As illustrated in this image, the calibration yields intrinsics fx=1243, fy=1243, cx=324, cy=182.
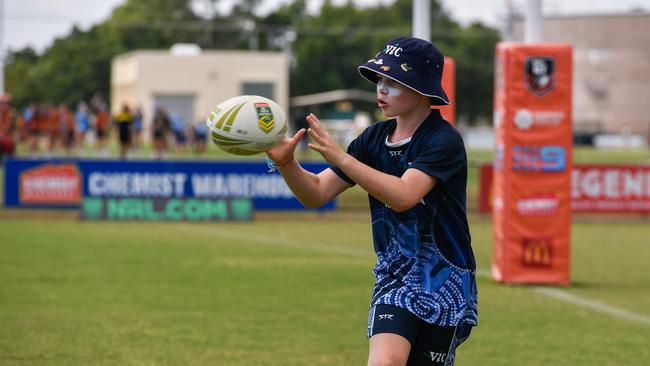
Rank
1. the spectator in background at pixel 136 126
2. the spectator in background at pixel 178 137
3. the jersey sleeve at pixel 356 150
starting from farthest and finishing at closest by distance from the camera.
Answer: the spectator in background at pixel 178 137 → the spectator in background at pixel 136 126 → the jersey sleeve at pixel 356 150

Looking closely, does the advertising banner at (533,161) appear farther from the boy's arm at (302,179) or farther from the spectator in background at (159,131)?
the spectator in background at (159,131)

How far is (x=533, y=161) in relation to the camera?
48.2 feet

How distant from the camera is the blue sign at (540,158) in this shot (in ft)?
48.1

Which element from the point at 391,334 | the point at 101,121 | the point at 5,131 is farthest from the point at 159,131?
the point at 391,334

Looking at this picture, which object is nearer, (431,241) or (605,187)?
(431,241)

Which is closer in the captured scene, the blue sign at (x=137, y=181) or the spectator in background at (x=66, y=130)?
the blue sign at (x=137, y=181)

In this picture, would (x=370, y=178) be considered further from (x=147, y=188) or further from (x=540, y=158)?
(x=147, y=188)

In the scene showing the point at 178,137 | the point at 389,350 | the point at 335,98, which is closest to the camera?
the point at 389,350

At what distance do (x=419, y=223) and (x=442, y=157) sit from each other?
331 millimetres

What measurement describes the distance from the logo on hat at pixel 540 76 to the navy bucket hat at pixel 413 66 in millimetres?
8819

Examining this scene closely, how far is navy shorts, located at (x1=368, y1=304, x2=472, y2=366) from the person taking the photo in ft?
18.7

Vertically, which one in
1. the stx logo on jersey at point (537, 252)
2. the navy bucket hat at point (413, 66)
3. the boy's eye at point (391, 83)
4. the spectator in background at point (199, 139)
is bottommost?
the spectator in background at point (199, 139)

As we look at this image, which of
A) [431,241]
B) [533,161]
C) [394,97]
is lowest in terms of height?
[533,161]

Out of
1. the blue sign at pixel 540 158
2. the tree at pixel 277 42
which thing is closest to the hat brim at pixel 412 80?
the blue sign at pixel 540 158
